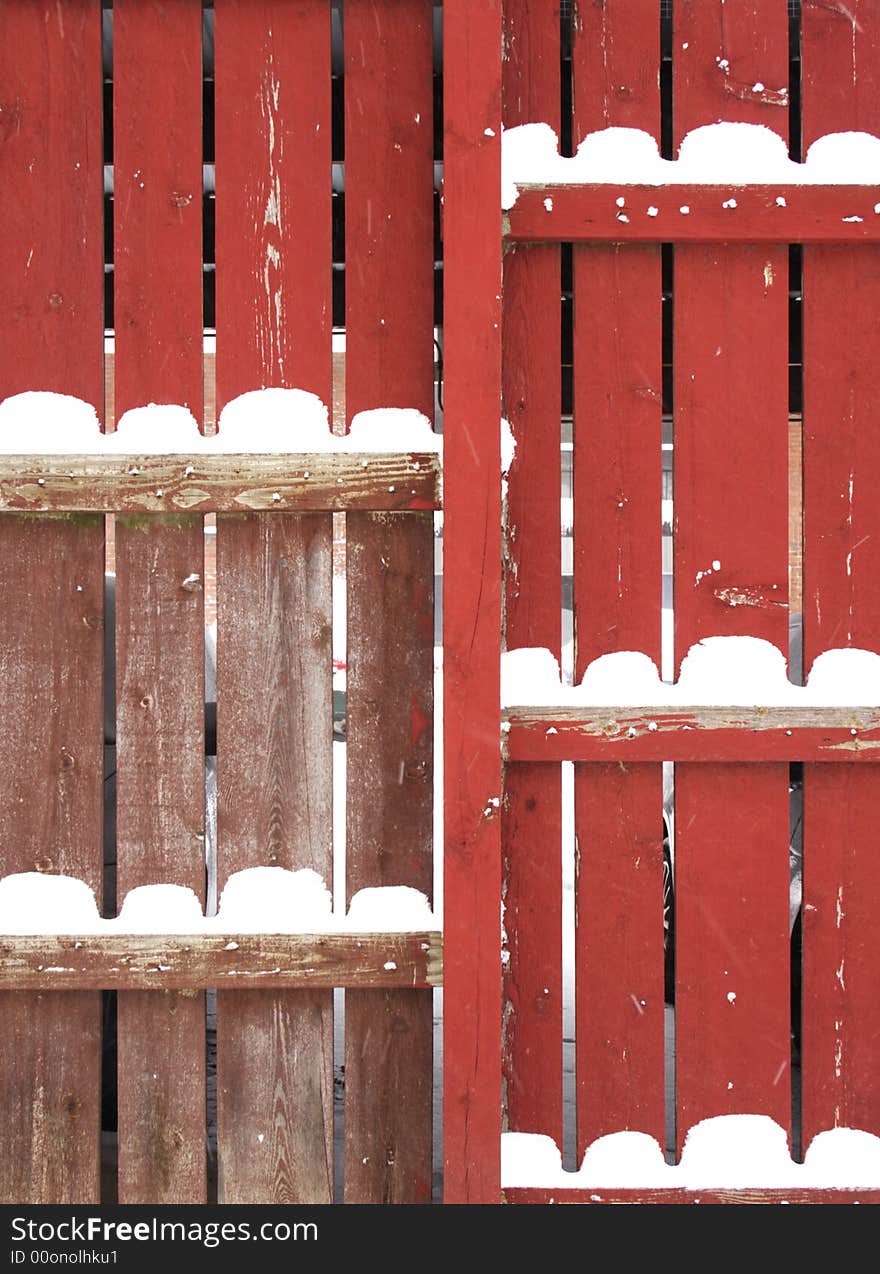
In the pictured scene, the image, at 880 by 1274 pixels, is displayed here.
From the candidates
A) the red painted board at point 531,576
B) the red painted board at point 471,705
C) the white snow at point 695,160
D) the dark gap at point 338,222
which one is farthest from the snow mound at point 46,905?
the white snow at point 695,160

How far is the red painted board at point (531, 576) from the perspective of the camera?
2512mm

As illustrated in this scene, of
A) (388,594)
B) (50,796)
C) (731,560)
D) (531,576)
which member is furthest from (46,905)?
(731,560)

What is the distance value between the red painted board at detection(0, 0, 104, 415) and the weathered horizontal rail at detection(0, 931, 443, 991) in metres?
1.33

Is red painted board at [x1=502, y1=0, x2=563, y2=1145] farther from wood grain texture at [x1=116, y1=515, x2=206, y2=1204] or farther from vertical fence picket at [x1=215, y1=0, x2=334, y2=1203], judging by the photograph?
wood grain texture at [x1=116, y1=515, x2=206, y2=1204]

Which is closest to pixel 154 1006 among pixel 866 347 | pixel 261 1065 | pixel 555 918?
pixel 261 1065

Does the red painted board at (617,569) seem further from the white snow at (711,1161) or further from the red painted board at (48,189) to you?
the red painted board at (48,189)

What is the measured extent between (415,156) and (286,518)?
0.92 metres

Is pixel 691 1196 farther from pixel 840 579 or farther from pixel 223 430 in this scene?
pixel 223 430

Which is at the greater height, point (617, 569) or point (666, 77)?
point (666, 77)

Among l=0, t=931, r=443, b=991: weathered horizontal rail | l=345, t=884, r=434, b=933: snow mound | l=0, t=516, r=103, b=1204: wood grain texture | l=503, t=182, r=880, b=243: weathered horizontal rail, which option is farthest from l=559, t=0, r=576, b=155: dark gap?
l=0, t=931, r=443, b=991: weathered horizontal rail

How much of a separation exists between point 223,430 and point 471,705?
34.9 inches

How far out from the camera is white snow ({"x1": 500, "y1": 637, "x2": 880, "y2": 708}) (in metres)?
2.49

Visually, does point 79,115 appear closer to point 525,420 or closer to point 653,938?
point 525,420

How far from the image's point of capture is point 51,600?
2529 millimetres
